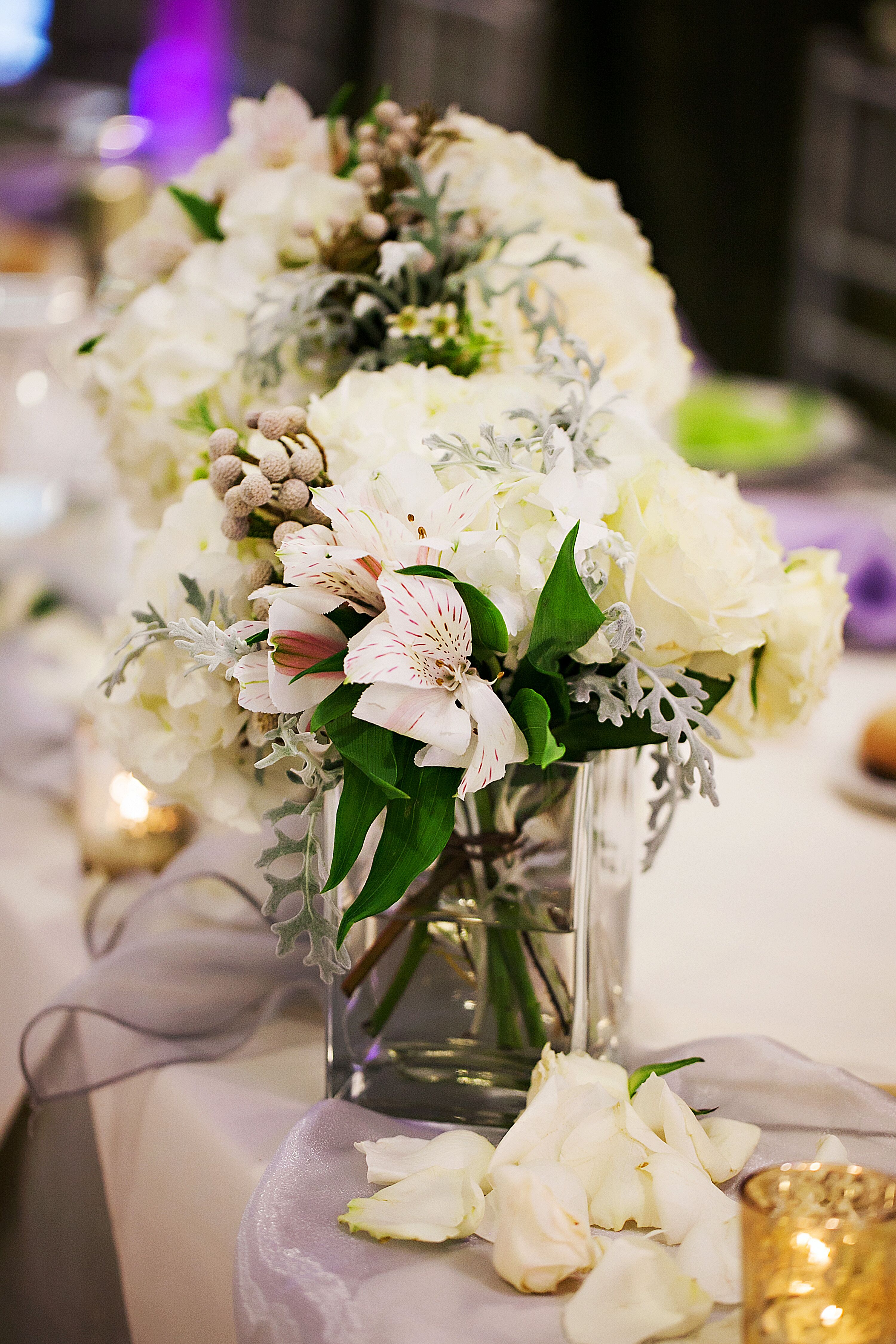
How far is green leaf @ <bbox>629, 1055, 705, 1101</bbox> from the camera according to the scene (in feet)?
1.73

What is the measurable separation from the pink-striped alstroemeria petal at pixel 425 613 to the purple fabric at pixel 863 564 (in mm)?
1007

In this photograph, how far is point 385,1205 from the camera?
18.7 inches

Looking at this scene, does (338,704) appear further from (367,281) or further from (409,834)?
(367,281)

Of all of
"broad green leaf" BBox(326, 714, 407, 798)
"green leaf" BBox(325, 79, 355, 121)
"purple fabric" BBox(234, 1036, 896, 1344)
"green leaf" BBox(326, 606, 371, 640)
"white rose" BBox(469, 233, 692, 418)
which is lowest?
"purple fabric" BBox(234, 1036, 896, 1344)

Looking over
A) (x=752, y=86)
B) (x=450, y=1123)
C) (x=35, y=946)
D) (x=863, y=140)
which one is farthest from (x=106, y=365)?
(x=752, y=86)

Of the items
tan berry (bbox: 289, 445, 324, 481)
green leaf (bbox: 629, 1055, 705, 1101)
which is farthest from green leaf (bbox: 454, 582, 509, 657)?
green leaf (bbox: 629, 1055, 705, 1101)

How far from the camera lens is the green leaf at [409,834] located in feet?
1.58

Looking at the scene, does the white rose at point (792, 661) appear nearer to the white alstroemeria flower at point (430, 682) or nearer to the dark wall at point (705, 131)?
the white alstroemeria flower at point (430, 682)

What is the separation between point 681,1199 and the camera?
462mm

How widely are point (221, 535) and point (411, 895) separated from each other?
20cm

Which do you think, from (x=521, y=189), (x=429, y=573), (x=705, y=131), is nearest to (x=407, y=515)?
(x=429, y=573)

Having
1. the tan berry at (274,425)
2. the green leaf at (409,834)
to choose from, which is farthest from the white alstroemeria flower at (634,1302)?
the tan berry at (274,425)

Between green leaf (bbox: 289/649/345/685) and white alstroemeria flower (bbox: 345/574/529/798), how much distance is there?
0.06 ft

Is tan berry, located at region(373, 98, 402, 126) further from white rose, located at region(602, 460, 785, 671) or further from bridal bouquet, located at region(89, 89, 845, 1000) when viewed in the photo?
white rose, located at region(602, 460, 785, 671)
